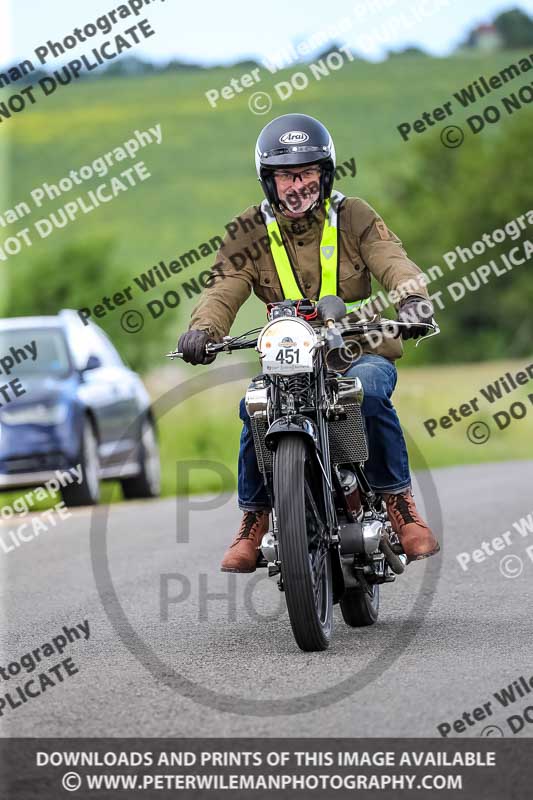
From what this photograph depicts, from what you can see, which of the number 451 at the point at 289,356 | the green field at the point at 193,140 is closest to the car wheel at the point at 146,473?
the number 451 at the point at 289,356

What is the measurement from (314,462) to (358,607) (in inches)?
45.5

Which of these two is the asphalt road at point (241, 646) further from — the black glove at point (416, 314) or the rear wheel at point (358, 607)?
the black glove at point (416, 314)

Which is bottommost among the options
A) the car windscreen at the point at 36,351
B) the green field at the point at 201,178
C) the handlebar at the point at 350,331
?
the handlebar at the point at 350,331

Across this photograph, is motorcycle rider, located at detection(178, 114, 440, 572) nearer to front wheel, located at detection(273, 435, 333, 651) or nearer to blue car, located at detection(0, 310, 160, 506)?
front wheel, located at detection(273, 435, 333, 651)

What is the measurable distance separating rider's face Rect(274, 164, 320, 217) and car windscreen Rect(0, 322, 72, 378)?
8885 mm

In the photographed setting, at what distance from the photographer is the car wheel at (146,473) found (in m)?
17.2

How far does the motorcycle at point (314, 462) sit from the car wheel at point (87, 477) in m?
8.33

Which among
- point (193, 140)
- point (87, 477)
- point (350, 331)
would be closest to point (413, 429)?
point (87, 477)

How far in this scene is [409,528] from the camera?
7.38m

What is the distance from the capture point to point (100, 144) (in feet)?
232

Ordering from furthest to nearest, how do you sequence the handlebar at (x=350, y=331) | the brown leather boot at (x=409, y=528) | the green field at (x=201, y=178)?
the green field at (x=201, y=178) < the brown leather boot at (x=409, y=528) < the handlebar at (x=350, y=331)

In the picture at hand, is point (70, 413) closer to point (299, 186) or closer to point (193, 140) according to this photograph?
point (299, 186)
